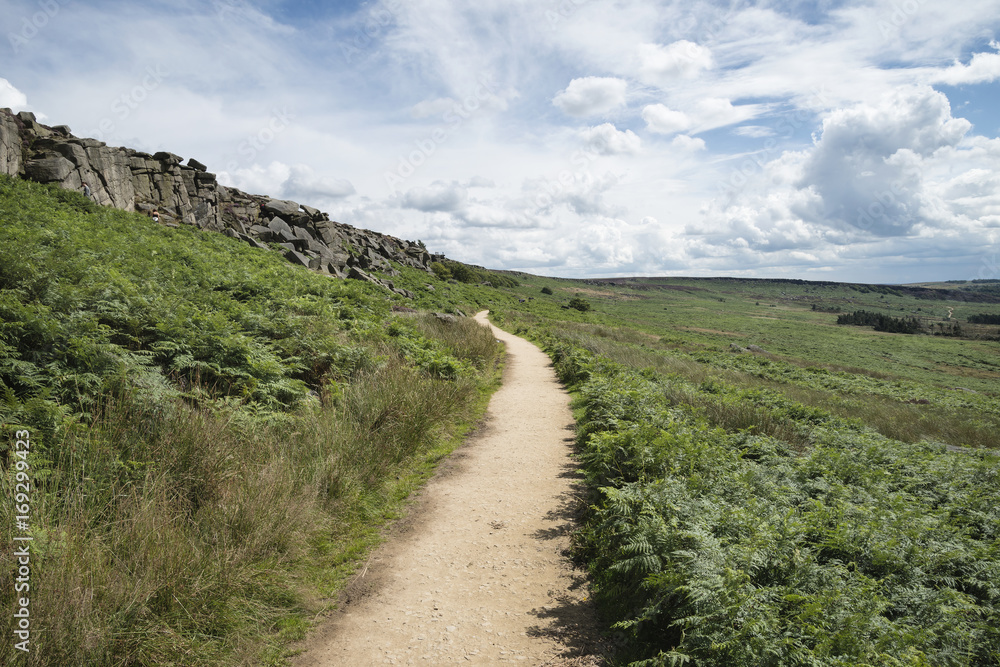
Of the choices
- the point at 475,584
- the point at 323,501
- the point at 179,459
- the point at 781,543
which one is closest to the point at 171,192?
the point at 179,459

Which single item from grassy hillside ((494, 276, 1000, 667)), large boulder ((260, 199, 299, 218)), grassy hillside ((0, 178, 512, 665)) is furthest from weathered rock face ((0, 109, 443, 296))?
grassy hillside ((494, 276, 1000, 667))

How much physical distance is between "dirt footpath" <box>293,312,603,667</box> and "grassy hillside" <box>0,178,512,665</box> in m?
0.40

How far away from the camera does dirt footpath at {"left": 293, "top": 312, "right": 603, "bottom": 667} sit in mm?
3785

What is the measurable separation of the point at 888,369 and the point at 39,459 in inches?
2185

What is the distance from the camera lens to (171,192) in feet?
87.6

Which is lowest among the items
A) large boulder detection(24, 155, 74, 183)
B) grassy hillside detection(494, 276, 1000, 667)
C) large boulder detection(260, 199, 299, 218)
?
grassy hillside detection(494, 276, 1000, 667)

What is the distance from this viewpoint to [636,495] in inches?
197

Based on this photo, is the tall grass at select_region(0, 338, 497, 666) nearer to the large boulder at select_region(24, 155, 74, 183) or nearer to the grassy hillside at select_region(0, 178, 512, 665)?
the grassy hillside at select_region(0, 178, 512, 665)

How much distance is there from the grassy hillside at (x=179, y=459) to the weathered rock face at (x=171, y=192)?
14.3 metres

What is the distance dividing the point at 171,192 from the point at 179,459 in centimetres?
2913

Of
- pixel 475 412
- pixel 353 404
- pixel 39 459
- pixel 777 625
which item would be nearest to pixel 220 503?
pixel 39 459

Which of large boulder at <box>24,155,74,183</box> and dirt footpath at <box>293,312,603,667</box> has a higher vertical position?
large boulder at <box>24,155,74,183</box>

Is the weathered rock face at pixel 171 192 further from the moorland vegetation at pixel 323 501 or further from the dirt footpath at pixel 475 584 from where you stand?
the dirt footpath at pixel 475 584

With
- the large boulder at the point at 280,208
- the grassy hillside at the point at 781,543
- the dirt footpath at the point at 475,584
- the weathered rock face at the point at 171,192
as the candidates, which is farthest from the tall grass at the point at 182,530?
the large boulder at the point at 280,208
